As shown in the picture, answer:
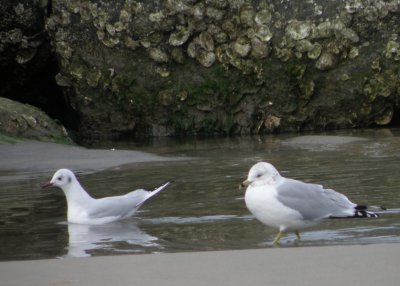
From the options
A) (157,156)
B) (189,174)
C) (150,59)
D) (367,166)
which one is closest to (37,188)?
(189,174)

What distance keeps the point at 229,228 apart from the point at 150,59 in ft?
20.8

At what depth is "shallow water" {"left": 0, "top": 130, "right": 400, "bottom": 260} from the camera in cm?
602

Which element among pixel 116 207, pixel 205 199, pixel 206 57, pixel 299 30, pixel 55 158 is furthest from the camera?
pixel 206 57

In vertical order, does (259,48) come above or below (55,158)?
above

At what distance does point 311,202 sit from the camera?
598 cm

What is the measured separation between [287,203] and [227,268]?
4.05 ft

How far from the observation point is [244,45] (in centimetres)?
1220

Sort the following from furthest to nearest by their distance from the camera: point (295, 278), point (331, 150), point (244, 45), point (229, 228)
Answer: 1. point (244, 45)
2. point (331, 150)
3. point (229, 228)
4. point (295, 278)

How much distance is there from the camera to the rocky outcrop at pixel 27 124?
11156mm


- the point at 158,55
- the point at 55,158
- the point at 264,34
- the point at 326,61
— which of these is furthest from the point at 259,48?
the point at 55,158

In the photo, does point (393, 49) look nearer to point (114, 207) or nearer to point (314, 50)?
point (314, 50)

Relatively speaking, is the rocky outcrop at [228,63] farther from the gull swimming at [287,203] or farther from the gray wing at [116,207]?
the gull swimming at [287,203]

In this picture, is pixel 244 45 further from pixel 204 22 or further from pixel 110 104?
pixel 110 104

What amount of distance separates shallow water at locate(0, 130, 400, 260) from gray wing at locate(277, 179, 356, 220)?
0.51ft
